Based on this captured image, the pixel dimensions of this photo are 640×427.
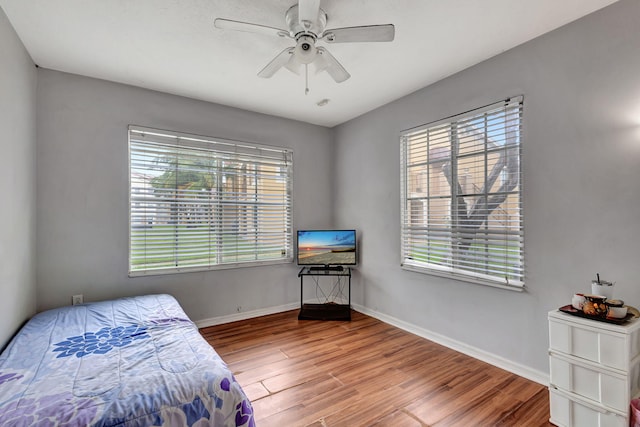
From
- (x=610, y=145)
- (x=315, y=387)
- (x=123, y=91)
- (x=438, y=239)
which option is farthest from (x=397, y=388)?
(x=123, y=91)

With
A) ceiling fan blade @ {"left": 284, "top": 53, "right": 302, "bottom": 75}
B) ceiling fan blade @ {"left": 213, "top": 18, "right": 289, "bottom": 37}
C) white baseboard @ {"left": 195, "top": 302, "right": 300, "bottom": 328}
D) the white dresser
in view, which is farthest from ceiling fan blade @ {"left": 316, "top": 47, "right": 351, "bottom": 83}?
white baseboard @ {"left": 195, "top": 302, "right": 300, "bottom": 328}

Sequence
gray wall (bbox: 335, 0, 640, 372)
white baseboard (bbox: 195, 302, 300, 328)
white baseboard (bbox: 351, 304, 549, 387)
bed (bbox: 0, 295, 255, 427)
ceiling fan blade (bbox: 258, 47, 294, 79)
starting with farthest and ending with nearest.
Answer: white baseboard (bbox: 195, 302, 300, 328), white baseboard (bbox: 351, 304, 549, 387), ceiling fan blade (bbox: 258, 47, 294, 79), gray wall (bbox: 335, 0, 640, 372), bed (bbox: 0, 295, 255, 427)

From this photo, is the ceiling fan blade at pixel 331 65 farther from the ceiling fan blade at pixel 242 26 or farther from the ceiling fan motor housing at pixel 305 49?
the ceiling fan blade at pixel 242 26

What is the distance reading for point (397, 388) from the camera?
7.23 ft

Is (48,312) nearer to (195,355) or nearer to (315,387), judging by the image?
(195,355)

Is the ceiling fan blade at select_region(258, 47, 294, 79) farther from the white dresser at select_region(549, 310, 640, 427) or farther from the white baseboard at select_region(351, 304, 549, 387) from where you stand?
the white baseboard at select_region(351, 304, 549, 387)

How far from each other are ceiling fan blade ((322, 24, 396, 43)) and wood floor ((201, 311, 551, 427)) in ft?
7.87

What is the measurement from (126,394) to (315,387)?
1.32m

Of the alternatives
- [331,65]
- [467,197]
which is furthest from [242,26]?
[467,197]

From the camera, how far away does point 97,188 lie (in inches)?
113

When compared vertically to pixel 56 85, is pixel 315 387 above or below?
below

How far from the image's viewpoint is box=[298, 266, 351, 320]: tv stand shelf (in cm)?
371

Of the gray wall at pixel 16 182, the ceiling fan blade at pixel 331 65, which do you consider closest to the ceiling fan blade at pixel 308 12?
the ceiling fan blade at pixel 331 65

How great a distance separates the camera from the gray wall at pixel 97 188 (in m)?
2.66
